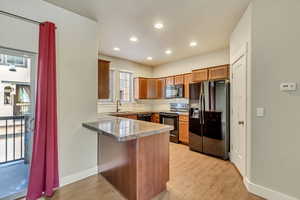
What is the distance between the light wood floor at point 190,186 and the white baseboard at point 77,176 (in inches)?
3.3

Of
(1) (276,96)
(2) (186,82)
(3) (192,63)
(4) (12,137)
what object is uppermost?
(3) (192,63)

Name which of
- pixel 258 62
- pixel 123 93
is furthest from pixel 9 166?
pixel 258 62

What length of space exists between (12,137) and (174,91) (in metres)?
4.48

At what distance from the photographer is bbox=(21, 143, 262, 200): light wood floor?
2.15 metres

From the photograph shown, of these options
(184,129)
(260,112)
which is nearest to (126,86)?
(184,129)

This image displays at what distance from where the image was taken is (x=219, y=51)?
4.54 meters

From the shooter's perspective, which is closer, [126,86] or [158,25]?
[158,25]

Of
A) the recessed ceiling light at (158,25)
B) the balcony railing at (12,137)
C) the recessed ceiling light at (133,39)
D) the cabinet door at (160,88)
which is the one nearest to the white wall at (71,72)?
the balcony railing at (12,137)

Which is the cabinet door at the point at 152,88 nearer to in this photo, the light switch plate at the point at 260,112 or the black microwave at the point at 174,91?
the black microwave at the point at 174,91

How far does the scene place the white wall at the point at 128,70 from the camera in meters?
5.12

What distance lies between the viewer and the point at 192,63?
5246 millimetres

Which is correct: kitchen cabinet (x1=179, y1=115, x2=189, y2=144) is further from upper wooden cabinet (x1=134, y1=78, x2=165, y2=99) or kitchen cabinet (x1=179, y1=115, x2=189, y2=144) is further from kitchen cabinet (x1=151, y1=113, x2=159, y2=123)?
upper wooden cabinet (x1=134, y1=78, x2=165, y2=99)

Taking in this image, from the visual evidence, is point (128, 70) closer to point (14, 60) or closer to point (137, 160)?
point (14, 60)

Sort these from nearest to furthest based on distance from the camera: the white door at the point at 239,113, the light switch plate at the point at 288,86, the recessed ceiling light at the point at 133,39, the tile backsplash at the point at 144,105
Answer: the light switch plate at the point at 288,86 → the white door at the point at 239,113 → the recessed ceiling light at the point at 133,39 → the tile backsplash at the point at 144,105
